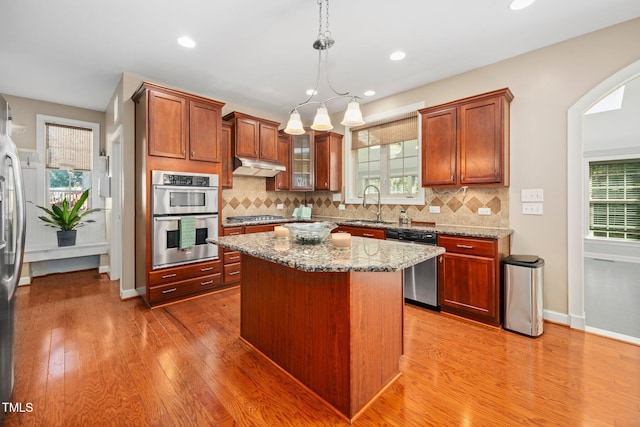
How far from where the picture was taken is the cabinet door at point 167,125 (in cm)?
311

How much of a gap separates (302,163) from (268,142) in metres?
0.74

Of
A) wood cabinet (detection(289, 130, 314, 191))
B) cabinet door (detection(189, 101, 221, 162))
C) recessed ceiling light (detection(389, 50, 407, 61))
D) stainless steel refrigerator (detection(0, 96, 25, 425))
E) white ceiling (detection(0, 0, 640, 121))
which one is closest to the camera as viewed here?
stainless steel refrigerator (detection(0, 96, 25, 425))

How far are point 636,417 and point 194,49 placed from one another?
4.42 meters

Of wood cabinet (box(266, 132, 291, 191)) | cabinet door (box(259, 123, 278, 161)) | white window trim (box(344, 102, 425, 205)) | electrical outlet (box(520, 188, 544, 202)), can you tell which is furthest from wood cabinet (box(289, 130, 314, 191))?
electrical outlet (box(520, 188, 544, 202))

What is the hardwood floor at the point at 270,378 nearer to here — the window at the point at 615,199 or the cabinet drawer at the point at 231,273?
the cabinet drawer at the point at 231,273

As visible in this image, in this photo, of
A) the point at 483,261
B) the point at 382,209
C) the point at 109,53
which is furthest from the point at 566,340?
the point at 109,53

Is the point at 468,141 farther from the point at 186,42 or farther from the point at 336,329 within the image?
the point at 186,42

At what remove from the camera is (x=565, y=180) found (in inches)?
106

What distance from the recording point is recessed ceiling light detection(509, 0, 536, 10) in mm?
2159

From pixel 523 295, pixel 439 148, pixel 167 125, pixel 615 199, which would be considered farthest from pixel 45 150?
pixel 615 199

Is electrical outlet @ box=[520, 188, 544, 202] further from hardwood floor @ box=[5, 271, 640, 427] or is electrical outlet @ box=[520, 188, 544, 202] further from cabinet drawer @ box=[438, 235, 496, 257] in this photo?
hardwood floor @ box=[5, 271, 640, 427]

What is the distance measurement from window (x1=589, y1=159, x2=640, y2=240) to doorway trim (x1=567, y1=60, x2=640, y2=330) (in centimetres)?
485

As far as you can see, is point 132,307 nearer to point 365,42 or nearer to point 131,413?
point 131,413

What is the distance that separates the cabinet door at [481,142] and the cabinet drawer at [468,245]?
2.28 ft
